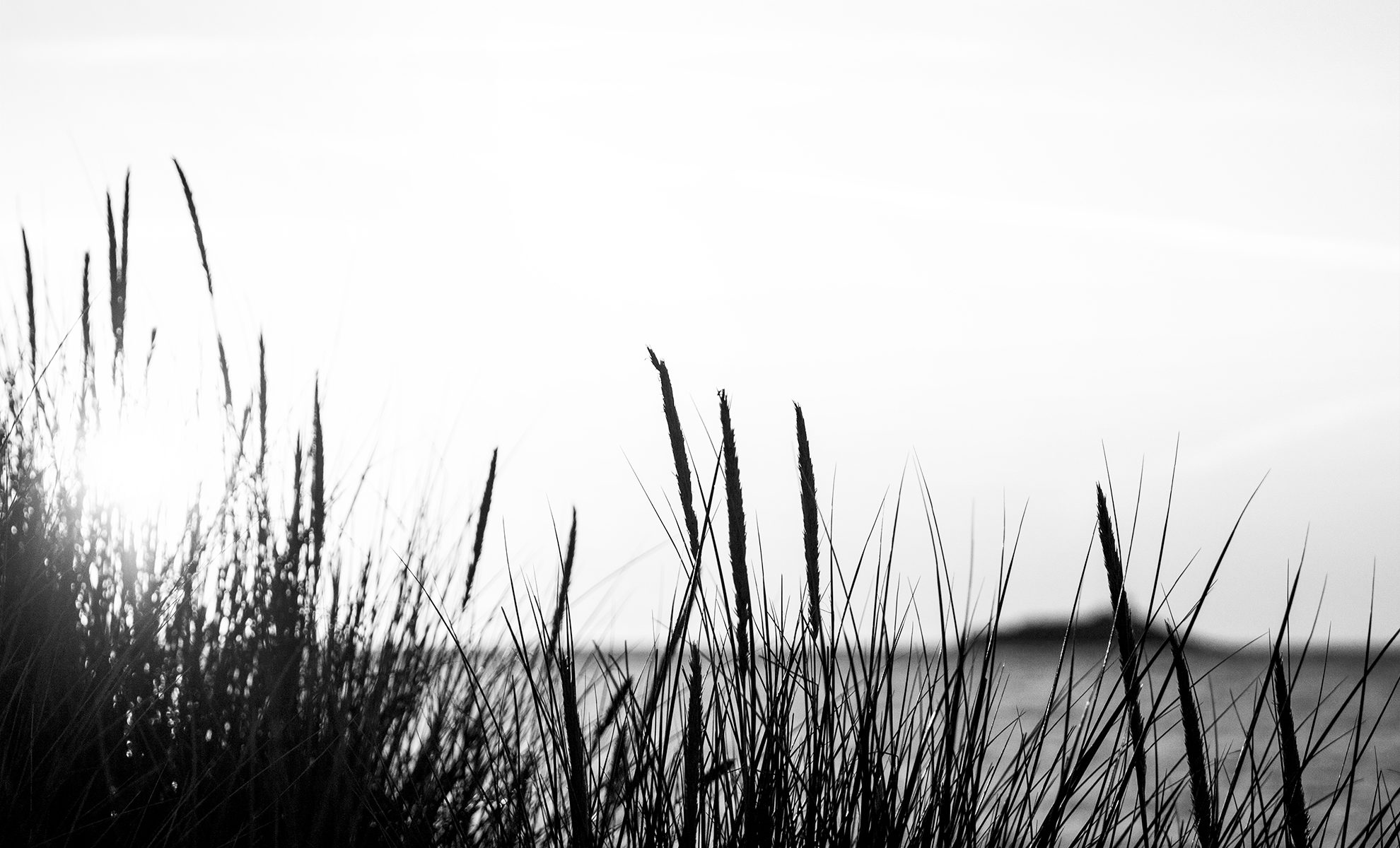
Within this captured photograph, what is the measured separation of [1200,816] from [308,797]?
1018 mm

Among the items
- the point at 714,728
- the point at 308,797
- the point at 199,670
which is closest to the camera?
the point at 714,728

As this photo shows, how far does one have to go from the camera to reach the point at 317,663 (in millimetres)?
1606

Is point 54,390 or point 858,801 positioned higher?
point 54,390

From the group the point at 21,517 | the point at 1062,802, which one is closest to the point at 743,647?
the point at 1062,802

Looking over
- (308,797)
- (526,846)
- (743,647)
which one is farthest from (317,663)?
(743,647)

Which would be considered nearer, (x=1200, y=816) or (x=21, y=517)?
(x=1200, y=816)

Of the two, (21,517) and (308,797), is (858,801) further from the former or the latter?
(21,517)

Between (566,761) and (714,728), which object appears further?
(714,728)

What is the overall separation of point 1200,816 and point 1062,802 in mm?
113

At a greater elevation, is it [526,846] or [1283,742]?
[1283,742]

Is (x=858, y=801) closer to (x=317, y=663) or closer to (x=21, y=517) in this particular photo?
(x=317, y=663)

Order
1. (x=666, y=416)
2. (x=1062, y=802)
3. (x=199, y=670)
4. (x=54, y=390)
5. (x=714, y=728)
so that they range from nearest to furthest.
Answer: (x=666, y=416) < (x=1062, y=802) < (x=714, y=728) < (x=199, y=670) < (x=54, y=390)

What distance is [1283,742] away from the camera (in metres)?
0.79

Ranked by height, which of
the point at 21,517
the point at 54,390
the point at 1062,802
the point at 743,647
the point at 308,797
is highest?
the point at 54,390
